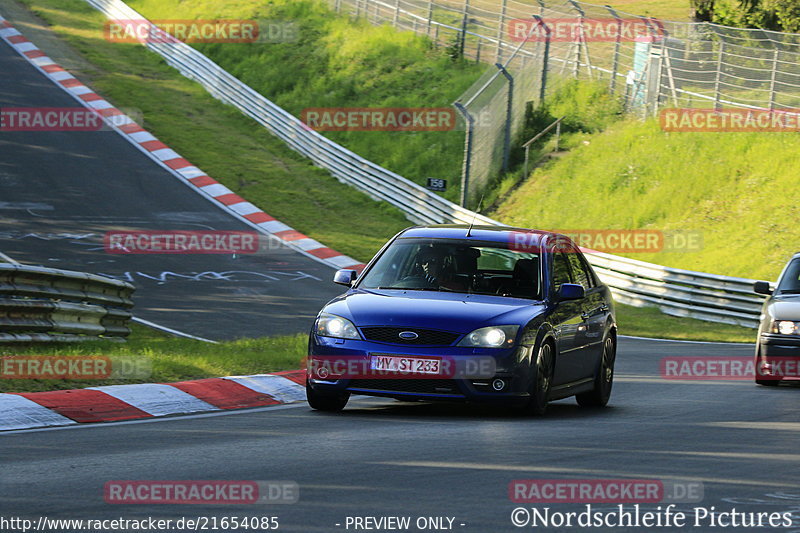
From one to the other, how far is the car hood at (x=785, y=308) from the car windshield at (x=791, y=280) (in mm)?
241

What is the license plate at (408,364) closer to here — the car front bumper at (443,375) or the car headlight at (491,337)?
the car front bumper at (443,375)

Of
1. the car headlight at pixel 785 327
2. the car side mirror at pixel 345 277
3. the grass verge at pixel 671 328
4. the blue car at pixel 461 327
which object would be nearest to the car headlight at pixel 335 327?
the blue car at pixel 461 327

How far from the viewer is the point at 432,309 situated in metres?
10.1

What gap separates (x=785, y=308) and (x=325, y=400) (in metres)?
6.35

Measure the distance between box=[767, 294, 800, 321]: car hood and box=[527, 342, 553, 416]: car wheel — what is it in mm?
4731

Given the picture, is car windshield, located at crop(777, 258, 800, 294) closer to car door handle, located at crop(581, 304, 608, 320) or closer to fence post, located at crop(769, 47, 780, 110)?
car door handle, located at crop(581, 304, 608, 320)

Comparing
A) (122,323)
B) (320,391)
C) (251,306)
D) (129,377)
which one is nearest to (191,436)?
(320,391)

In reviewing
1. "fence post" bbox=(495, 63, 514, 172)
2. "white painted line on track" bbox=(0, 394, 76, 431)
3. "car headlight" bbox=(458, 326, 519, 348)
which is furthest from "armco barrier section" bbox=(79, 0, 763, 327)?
"white painted line on track" bbox=(0, 394, 76, 431)

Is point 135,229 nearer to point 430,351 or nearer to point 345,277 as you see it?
point 345,277

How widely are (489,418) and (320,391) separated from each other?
53.5 inches

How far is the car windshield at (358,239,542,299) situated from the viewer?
10852 mm

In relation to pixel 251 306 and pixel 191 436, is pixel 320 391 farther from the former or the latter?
pixel 251 306

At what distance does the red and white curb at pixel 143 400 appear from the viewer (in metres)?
9.39

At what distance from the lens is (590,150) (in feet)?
115
